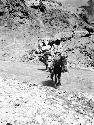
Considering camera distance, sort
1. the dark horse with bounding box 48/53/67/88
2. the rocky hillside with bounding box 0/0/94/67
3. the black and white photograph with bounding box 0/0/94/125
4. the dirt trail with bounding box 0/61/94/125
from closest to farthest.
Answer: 1. the dirt trail with bounding box 0/61/94/125
2. the black and white photograph with bounding box 0/0/94/125
3. the dark horse with bounding box 48/53/67/88
4. the rocky hillside with bounding box 0/0/94/67

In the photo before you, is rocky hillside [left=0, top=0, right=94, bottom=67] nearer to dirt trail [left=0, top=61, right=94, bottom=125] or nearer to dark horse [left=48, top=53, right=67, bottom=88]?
dirt trail [left=0, top=61, right=94, bottom=125]

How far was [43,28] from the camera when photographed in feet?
158

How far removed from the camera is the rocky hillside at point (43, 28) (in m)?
39.0

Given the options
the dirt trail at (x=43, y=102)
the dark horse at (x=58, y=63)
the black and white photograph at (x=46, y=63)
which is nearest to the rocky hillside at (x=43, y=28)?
the black and white photograph at (x=46, y=63)

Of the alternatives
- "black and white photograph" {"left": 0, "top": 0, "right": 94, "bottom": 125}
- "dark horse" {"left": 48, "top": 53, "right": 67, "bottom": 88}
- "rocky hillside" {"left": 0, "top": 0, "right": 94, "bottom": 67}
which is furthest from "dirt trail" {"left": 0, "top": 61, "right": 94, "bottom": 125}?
"rocky hillside" {"left": 0, "top": 0, "right": 94, "bottom": 67}

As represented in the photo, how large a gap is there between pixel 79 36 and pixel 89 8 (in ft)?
50.9

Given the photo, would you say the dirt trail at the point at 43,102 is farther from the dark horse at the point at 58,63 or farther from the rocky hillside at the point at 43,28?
the rocky hillside at the point at 43,28

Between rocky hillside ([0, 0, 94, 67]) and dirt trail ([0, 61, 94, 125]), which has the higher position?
dirt trail ([0, 61, 94, 125])

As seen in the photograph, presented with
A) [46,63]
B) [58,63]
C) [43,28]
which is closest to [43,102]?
[58,63]

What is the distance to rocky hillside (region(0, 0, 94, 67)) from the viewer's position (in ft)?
128

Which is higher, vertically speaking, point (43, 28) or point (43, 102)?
point (43, 102)

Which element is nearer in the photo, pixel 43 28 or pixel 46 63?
pixel 46 63

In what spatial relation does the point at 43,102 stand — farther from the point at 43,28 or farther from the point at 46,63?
the point at 43,28

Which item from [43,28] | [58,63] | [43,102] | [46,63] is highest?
[58,63]
